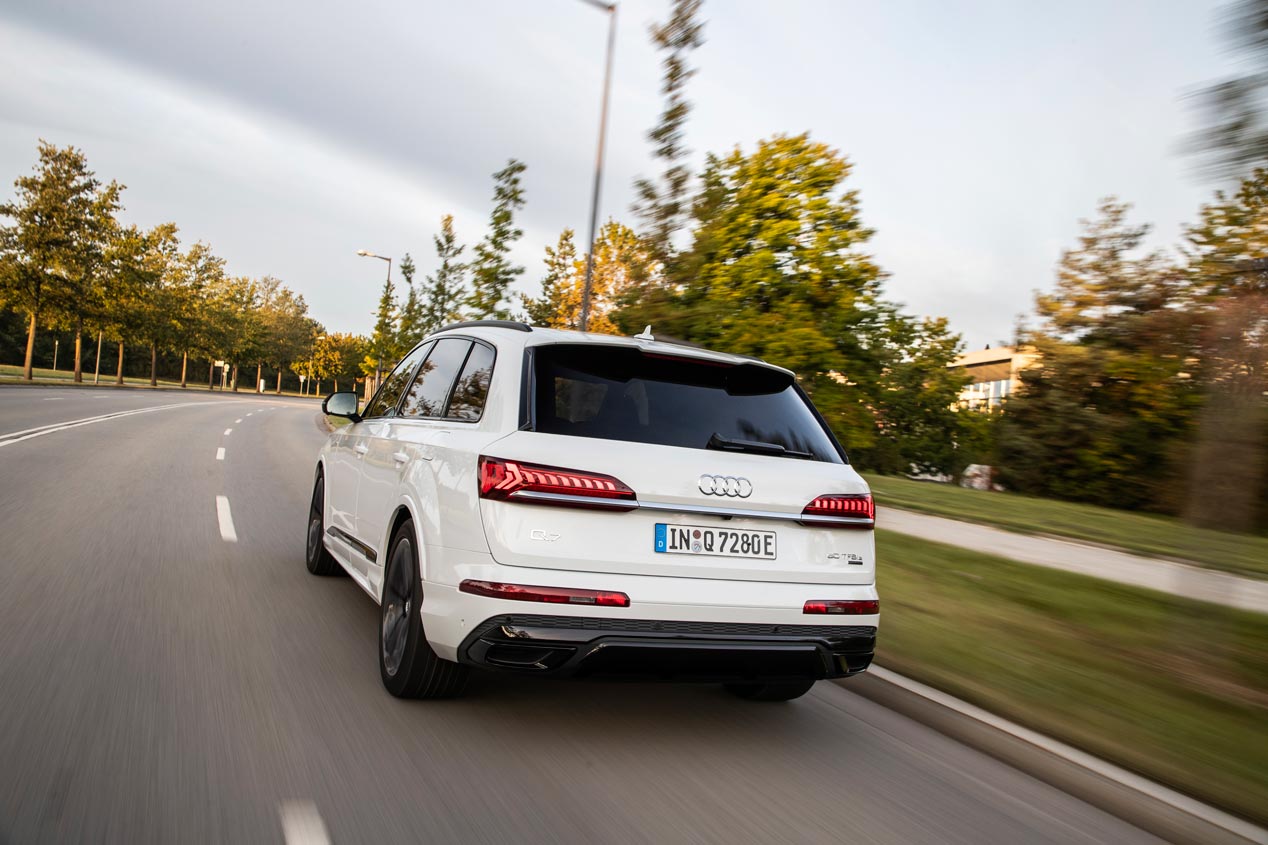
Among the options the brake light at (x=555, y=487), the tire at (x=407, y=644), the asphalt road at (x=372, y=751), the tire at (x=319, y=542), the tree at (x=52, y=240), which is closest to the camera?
the asphalt road at (x=372, y=751)

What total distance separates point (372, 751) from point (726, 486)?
165 cm

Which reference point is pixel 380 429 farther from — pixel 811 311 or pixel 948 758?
pixel 811 311

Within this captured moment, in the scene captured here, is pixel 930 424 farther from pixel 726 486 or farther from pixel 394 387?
pixel 726 486

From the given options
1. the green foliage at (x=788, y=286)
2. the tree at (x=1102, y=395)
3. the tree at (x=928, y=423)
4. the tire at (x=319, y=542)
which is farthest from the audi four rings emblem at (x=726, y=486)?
the tree at (x=928, y=423)

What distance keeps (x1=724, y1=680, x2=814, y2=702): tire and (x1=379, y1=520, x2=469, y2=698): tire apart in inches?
57.3

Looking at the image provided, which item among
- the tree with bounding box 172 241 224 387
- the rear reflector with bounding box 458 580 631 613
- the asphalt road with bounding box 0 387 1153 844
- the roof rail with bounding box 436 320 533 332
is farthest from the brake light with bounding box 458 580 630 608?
the tree with bounding box 172 241 224 387

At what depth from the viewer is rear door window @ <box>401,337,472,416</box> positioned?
186 inches

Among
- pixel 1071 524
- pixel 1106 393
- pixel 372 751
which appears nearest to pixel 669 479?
pixel 372 751

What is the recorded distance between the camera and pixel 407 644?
4.13 metres

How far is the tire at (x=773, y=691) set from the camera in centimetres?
469

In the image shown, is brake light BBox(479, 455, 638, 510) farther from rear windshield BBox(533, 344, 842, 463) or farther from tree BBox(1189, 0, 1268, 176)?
tree BBox(1189, 0, 1268, 176)

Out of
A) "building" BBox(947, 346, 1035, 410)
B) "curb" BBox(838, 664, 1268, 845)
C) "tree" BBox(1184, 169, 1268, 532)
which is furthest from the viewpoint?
"building" BBox(947, 346, 1035, 410)

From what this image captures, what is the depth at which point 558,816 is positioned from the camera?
3152 mm

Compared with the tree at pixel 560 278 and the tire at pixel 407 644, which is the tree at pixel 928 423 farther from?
the tire at pixel 407 644
